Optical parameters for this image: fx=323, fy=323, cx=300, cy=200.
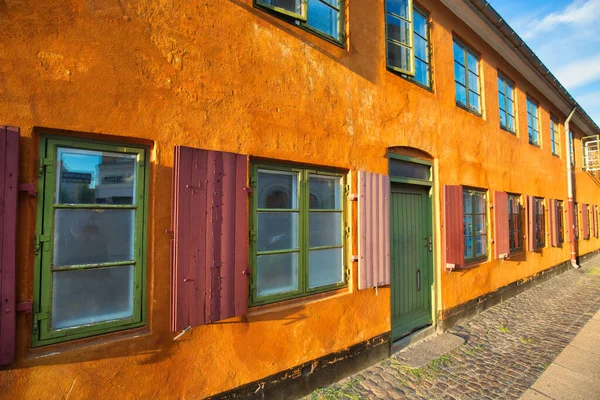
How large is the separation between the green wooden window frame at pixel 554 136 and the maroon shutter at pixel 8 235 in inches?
496

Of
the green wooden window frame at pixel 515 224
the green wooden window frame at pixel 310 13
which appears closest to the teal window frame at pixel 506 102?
the green wooden window frame at pixel 515 224

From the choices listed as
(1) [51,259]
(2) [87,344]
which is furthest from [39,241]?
(2) [87,344]

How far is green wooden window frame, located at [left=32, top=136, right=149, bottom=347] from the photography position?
2.01 meters

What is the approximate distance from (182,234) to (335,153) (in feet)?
6.25

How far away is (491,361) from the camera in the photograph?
13.4 feet

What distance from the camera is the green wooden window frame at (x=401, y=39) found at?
4.54 metres

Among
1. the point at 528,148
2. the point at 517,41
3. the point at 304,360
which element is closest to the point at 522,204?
the point at 528,148

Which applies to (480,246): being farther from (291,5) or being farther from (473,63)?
(291,5)

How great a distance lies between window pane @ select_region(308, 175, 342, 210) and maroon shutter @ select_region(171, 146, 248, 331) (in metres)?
0.91

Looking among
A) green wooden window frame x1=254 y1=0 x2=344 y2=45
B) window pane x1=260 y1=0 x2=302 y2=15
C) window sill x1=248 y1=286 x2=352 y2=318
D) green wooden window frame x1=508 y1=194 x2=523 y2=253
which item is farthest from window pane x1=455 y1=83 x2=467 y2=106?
window sill x1=248 y1=286 x2=352 y2=318

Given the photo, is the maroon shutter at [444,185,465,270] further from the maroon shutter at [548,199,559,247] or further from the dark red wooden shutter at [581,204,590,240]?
the dark red wooden shutter at [581,204,590,240]

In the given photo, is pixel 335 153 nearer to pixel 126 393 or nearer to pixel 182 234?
pixel 182 234

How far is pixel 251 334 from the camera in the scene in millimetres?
2848

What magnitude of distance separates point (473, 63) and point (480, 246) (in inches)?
145
